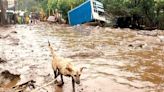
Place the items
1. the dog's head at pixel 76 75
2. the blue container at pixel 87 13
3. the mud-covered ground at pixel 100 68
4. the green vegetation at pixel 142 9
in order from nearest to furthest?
the dog's head at pixel 76 75, the mud-covered ground at pixel 100 68, the green vegetation at pixel 142 9, the blue container at pixel 87 13

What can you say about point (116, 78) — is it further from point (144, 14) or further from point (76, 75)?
point (144, 14)

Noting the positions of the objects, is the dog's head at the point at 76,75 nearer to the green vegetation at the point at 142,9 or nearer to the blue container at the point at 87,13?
the green vegetation at the point at 142,9

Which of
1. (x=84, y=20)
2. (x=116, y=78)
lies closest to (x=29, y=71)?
(x=116, y=78)

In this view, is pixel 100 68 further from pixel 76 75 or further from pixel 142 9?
pixel 142 9

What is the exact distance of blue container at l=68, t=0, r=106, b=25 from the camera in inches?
1233

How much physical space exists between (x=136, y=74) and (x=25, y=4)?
180 ft

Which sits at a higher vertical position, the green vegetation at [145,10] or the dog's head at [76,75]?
the green vegetation at [145,10]

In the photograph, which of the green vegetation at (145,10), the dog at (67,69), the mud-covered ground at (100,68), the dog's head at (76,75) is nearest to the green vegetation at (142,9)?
the green vegetation at (145,10)

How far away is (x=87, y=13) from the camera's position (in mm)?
32000

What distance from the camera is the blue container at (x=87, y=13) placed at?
31312 mm

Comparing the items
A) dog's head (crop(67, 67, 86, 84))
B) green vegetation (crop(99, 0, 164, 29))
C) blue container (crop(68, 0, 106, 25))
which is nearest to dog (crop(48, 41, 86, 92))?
dog's head (crop(67, 67, 86, 84))

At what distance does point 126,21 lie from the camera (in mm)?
29938

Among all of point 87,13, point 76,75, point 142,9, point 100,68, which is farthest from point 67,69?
point 87,13

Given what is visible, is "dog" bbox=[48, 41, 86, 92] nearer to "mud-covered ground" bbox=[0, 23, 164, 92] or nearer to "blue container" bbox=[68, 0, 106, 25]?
"mud-covered ground" bbox=[0, 23, 164, 92]
